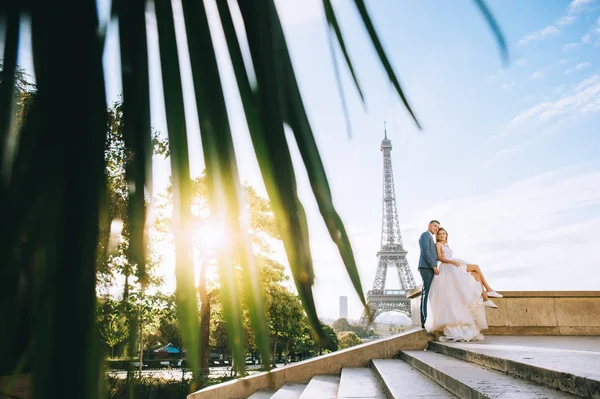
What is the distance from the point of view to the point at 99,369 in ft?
1.06

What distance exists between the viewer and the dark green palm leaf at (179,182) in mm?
337

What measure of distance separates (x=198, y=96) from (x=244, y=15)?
106mm

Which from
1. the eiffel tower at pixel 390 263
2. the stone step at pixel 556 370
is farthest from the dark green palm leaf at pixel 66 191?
the eiffel tower at pixel 390 263

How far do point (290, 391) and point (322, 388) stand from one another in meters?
0.62

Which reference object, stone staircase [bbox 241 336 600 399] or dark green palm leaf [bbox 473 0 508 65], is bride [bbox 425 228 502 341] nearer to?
stone staircase [bbox 241 336 600 399]

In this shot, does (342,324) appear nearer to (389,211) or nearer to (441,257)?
(389,211)

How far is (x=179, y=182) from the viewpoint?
360mm

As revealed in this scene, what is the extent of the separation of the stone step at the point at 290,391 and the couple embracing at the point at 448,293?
2.52 m

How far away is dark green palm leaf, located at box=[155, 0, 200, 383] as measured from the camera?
337 mm

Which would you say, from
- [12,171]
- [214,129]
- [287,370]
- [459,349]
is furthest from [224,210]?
[287,370]

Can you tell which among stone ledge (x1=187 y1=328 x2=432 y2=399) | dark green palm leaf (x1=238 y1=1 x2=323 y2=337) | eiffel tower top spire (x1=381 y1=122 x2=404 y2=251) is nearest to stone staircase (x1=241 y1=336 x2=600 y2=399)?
stone ledge (x1=187 y1=328 x2=432 y2=399)

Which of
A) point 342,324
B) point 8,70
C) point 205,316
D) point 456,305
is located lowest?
point 342,324

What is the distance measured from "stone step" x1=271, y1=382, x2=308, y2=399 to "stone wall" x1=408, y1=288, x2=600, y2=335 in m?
4.24

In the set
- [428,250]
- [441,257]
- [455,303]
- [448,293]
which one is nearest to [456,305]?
[455,303]
